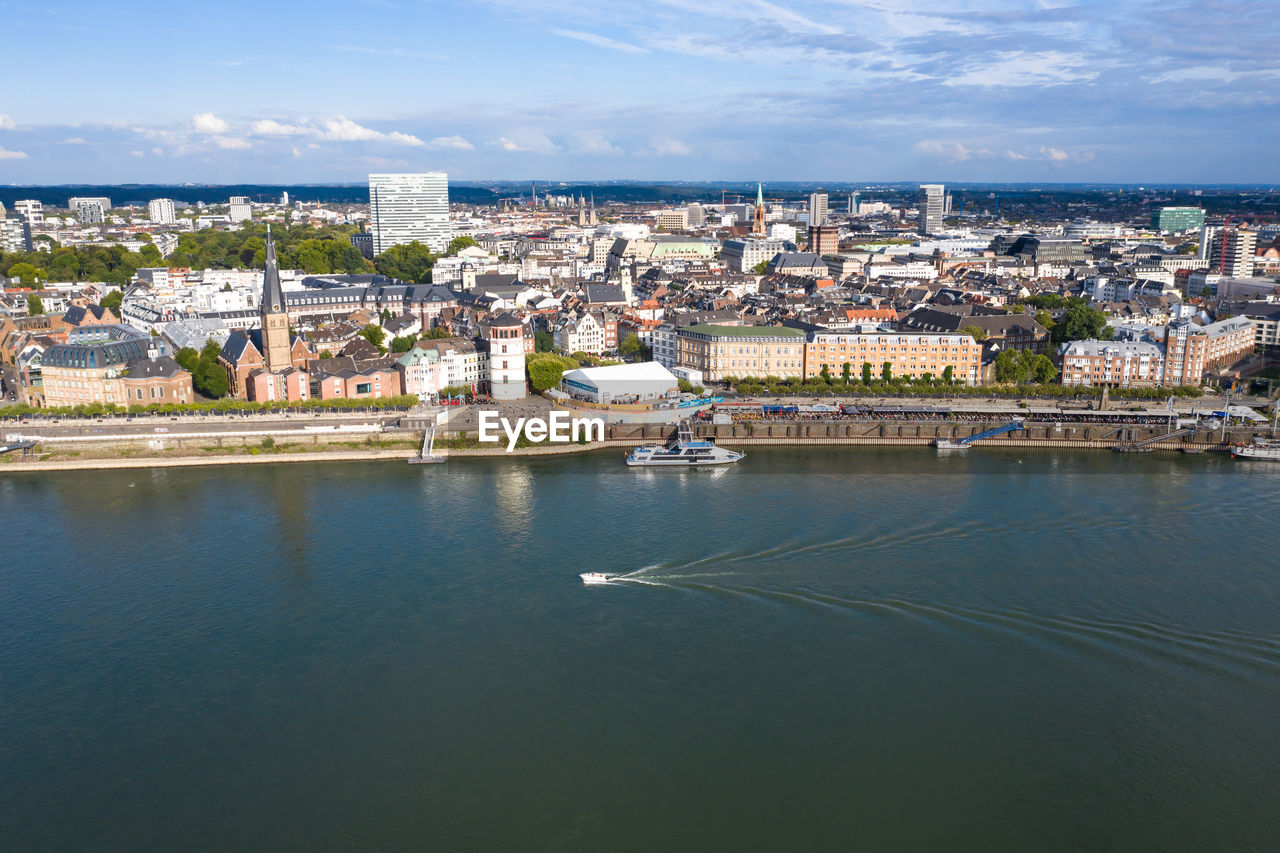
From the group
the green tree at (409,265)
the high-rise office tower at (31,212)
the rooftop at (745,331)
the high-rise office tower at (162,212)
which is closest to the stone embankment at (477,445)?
the rooftop at (745,331)

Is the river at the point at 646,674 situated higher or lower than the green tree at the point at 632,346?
lower

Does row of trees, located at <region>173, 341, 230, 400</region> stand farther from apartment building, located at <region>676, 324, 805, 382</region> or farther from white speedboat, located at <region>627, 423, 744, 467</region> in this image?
apartment building, located at <region>676, 324, 805, 382</region>

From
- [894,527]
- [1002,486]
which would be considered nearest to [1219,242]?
[1002,486]

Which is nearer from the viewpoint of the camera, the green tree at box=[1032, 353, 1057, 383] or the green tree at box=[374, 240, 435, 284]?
the green tree at box=[1032, 353, 1057, 383]

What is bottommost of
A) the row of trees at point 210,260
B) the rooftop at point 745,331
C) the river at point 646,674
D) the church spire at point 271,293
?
the river at point 646,674

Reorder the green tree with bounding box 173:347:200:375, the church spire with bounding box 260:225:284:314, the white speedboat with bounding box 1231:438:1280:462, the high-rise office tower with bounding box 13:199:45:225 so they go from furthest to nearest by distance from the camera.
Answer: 1. the high-rise office tower with bounding box 13:199:45:225
2. the green tree with bounding box 173:347:200:375
3. the church spire with bounding box 260:225:284:314
4. the white speedboat with bounding box 1231:438:1280:462

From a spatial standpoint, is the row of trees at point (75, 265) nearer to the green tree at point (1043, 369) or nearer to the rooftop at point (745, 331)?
the rooftop at point (745, 331)

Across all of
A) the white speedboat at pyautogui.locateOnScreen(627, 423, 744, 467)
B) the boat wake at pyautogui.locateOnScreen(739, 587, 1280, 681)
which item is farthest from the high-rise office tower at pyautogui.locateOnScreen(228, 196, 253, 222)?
the boat wake at pyautogui.locateOnScreen(739, 587, 1280, 681)

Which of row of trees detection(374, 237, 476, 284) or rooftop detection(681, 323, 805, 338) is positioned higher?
row of trees detection(374, 237, 476, 284)
